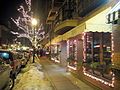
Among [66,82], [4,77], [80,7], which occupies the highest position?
[80,7]

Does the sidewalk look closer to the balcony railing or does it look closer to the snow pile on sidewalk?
the snow pile on sidewalk

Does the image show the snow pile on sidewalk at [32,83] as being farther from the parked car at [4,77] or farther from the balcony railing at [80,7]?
the balcony railing at [80,7]

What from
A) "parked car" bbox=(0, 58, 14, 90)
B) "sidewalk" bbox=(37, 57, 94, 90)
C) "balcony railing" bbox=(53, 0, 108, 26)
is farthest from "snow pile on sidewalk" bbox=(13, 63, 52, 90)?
"balcony railing" bbox=(53, 0, 108, 26)

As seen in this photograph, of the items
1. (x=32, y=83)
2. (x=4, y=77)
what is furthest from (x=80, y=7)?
(x=4, y=77)

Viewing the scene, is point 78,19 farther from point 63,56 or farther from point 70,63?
point 63,56

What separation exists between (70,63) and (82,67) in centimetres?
517

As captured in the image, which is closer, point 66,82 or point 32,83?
point 32,83

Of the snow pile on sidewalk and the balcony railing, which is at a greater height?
the balcony railing

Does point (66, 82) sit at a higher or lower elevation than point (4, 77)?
lower

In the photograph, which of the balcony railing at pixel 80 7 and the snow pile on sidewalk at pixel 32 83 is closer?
the snow pile on sidewalk at pixel 32 83

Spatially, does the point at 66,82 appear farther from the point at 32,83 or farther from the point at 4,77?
the point at 4,77

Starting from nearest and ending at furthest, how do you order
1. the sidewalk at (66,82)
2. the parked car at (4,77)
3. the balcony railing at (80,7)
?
the parked car at (4,77)
the sidewalk at (66,82)
the balcony railing at (80,7)

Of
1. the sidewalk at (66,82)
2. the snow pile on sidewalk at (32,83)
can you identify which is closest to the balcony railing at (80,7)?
the sidewalk at (66,82)

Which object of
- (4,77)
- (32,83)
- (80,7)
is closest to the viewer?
(4,77)
